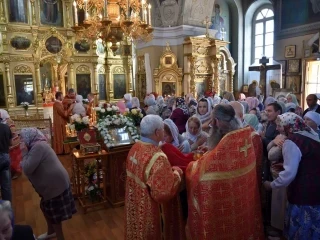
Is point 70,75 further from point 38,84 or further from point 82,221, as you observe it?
point 82,221

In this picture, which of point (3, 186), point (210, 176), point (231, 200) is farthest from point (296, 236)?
point (3, 186)

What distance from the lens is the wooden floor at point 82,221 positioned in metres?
3.66

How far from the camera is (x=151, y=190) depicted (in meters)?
2.33

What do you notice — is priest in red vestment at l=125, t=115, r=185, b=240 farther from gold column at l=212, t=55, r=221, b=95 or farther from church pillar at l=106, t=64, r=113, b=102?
church pillar at l=106, t=64, r=113, b=102

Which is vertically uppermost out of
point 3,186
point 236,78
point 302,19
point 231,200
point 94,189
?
point 302,19

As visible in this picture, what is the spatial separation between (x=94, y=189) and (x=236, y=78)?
13.1m

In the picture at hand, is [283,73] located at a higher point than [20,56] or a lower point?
lower

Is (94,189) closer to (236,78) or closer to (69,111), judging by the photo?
(69,111)

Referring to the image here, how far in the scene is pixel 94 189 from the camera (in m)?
4.46

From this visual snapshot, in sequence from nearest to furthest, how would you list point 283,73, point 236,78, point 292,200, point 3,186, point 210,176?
1. point 210,176
2. point 292,200
3. point 3,186
4. point 283,73
5. point 236,78

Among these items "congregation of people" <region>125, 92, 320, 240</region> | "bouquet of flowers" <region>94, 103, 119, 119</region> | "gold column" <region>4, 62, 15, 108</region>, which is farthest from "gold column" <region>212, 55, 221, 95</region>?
"congregation of people" <region>125, 92, 320, 240</region>

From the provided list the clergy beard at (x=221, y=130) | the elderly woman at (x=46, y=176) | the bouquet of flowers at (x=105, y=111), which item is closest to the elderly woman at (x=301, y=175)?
the clergy beard at (x=221, y=130)

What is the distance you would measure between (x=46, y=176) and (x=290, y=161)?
8.14 ft

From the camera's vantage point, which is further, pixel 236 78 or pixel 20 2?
pixel 236 78
